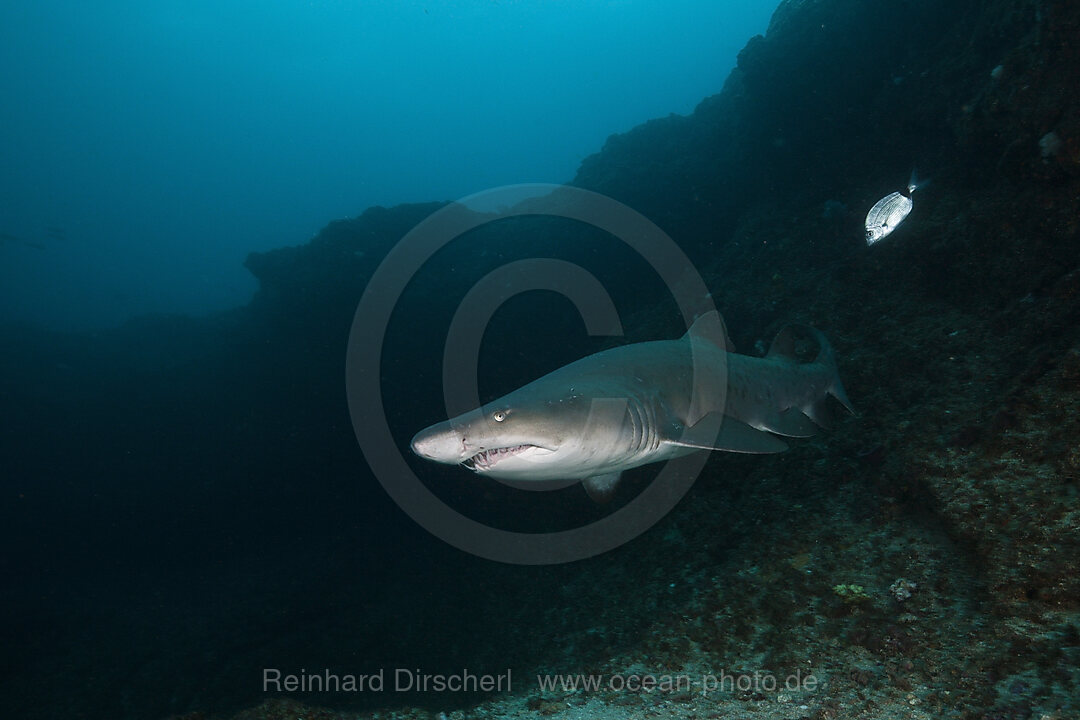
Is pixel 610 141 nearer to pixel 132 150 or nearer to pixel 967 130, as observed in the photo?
pixel 967 130

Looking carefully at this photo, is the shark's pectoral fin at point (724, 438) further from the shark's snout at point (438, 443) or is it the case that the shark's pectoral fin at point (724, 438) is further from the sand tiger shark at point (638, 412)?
the shark's snout at point (438, 443)

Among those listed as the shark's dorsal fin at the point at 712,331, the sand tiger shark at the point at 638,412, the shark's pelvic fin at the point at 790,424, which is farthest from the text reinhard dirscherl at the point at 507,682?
the shark's dorsal fin at the point at 712,331

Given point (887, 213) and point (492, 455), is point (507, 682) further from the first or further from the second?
point (887, 213)

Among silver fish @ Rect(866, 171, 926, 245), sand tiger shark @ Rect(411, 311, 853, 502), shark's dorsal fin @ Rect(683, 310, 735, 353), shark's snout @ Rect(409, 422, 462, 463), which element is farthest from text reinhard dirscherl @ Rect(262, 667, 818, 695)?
silver fish @ Rect(866, 171, 926, 245)

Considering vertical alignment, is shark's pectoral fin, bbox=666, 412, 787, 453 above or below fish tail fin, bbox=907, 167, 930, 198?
below

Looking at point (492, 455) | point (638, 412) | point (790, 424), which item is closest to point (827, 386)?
point (790, 424)

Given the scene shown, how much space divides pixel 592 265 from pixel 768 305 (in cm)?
758

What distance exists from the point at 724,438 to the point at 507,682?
99.7 inches

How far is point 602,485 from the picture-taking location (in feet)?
14.1

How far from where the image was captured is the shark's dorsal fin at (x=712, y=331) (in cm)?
483

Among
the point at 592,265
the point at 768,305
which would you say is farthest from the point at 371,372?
the point at 768,305

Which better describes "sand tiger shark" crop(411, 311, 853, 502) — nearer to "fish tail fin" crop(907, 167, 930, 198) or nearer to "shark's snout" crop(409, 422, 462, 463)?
"shark's snout" crop(409, 422, 462, 463)

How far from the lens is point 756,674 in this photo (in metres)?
2.47

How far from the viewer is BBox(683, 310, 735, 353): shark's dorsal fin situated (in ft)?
15.9
